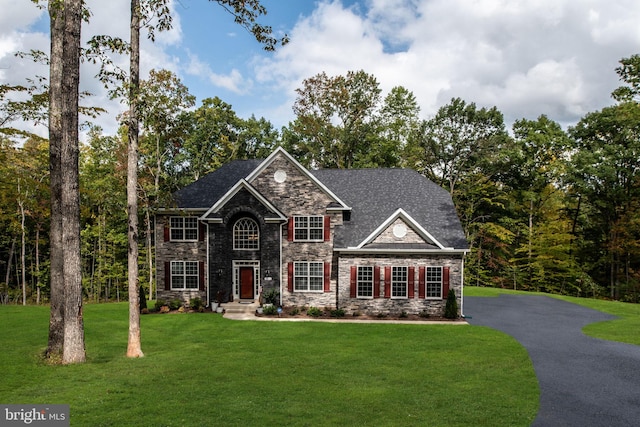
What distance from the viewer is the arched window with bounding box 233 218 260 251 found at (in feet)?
75.5

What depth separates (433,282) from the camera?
21.4 metres

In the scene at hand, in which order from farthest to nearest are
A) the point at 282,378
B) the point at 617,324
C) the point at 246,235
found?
the point at 246,235, the point at 617,324, the point at 282,378

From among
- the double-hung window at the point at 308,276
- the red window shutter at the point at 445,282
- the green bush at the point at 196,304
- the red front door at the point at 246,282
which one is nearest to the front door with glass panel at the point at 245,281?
the red front door at the point at 246,282

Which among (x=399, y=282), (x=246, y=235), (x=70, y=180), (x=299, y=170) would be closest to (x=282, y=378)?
(x=70, y=180)

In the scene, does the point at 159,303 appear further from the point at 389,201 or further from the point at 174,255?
the point at 389,201

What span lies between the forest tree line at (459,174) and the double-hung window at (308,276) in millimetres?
16796

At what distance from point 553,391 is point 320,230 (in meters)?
13.9

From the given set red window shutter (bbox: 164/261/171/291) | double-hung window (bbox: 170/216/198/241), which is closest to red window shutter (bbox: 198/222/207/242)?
double-hung window (bbox: 170/216/198/241)

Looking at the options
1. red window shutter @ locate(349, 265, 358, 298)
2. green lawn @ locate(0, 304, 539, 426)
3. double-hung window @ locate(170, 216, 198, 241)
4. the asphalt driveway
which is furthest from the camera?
double-hung window @ locate(170, 216, 198, 241)

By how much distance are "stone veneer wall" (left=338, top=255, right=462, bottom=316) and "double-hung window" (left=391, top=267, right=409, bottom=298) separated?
9.3 inches

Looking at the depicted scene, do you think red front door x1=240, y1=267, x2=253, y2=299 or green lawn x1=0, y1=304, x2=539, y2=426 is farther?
red front door x1=240, y1=267, x2=253, y2=299

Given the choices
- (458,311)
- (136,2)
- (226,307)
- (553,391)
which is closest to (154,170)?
(226,307)

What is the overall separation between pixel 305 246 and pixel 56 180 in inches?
509

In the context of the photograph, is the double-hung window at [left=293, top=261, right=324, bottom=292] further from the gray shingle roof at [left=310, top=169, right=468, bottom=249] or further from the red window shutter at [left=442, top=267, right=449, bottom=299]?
the red window shutter at [left=442, top=267, right=449, bottom=299]
